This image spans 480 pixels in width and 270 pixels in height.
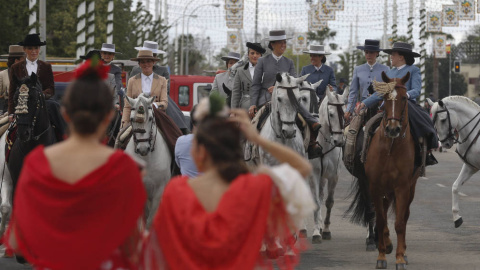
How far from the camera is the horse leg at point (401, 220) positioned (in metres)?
11.1

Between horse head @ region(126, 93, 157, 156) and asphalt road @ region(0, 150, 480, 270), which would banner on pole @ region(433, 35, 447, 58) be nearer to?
asphalt road @ region(0, 150, 480, 270)

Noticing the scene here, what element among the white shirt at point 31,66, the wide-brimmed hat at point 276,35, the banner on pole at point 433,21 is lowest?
the white shirt at point 31,66

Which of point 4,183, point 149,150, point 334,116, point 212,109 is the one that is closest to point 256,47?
point 334,116

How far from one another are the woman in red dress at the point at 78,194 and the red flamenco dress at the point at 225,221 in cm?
23

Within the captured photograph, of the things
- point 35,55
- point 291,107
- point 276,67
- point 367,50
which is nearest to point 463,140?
point 367,50

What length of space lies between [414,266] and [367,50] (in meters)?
4.71

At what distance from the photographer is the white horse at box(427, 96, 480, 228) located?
16086mm

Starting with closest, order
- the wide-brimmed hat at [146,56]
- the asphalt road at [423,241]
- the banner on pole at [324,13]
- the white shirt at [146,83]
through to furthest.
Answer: the asphalt road at [423,241] → the white shirt at [146,83] → the wide-brimmed hat at [146,56] → the banner on pole at [324,13]

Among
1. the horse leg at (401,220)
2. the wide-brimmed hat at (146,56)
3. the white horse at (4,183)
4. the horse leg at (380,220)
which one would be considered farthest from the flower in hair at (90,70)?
the wide-brimmed hat at (146,56)

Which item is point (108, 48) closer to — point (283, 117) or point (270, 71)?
point (270, 71)

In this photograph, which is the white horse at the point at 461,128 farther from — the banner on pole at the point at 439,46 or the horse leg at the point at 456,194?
the banner on pole at the point at 439,46

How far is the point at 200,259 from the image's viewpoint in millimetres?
5238

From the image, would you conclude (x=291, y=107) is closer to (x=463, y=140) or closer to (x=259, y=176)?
(x=463, y=140)

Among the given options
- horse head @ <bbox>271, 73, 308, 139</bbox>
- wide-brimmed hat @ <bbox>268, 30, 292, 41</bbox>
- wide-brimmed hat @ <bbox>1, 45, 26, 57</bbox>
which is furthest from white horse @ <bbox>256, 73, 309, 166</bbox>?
wide-brimmed hat @ <bbox>1, 45, 26, 57</bbox>
